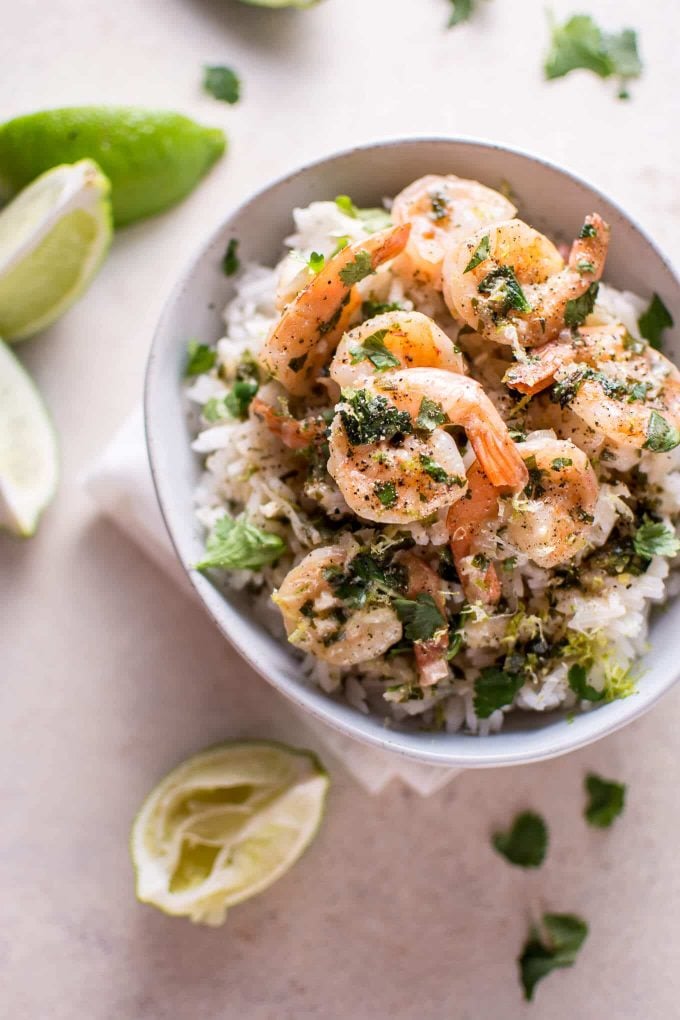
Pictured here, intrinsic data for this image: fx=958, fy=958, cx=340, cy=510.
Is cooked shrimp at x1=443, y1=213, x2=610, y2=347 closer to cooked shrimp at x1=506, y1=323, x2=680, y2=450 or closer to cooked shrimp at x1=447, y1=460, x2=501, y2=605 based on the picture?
cooked shrimp at x1=506, y1=323, x2=680, y2=450

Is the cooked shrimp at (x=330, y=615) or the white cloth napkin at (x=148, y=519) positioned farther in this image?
the white cloth napkin at (x=148, y=519)

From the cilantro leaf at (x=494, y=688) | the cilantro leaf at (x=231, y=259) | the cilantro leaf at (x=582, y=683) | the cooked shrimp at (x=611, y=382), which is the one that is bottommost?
the cilantro leaf at (x=494, y=688)

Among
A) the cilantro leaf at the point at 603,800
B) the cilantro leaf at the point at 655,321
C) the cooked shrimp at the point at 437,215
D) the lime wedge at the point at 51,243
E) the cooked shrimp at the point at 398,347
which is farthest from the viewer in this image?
the cilantro leaf at the point at 603,800

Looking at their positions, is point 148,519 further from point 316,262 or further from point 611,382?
point 611,382

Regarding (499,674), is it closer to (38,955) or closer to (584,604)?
(584,604)

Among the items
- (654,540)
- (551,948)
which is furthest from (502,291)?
(551,948)

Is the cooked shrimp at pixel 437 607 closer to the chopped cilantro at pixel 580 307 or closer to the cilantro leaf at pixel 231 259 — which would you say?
the chopped cilantro at pixel 580 307

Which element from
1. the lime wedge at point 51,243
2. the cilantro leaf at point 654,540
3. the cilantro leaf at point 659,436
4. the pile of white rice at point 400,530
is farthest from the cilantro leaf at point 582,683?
the lime wedge at point 51,243
